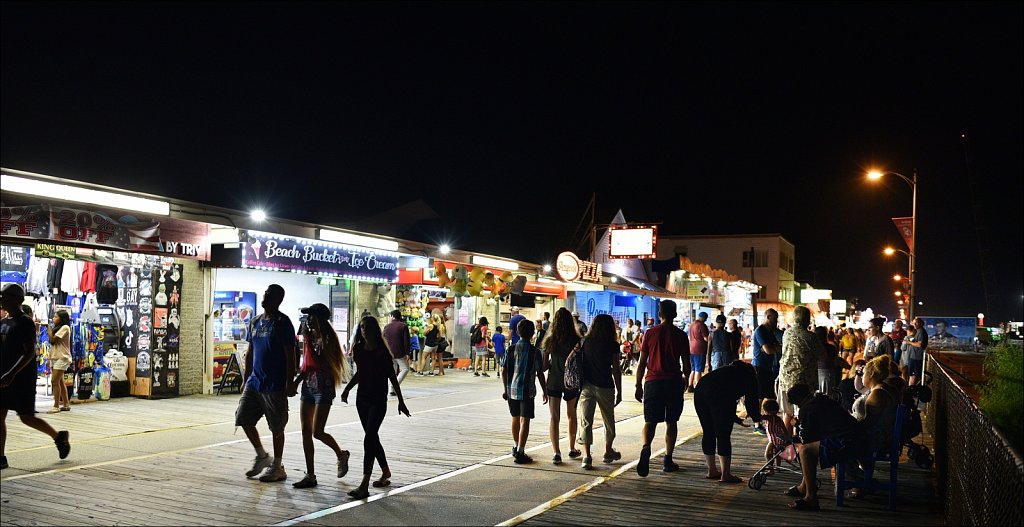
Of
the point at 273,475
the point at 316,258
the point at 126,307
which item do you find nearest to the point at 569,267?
the point at 316,258

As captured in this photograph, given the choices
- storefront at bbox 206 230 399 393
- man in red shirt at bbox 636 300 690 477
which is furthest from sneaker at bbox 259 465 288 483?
storefront at bbox 206 230 399 393

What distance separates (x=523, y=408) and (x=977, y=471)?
5.29 metres

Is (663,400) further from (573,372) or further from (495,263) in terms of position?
(495,263)

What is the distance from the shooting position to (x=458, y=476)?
8.43 meters

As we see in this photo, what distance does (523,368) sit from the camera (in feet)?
30.4

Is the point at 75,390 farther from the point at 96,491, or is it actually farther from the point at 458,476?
the point at 458,476

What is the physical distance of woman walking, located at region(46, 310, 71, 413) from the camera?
12914 mm

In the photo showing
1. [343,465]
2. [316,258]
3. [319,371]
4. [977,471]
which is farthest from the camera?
[316,258]

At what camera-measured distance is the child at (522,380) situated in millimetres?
9219

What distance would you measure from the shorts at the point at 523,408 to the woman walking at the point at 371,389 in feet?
6.28

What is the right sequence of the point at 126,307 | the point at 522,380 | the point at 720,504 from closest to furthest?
the point at 720,504 → the point at 522,380 → the point at 126,307

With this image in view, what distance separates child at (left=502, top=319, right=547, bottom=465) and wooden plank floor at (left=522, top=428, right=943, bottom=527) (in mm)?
1298

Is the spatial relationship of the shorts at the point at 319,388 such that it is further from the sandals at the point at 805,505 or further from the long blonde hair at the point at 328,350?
the sandals at the point at 805,505

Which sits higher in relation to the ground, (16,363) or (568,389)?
(16,363)
